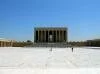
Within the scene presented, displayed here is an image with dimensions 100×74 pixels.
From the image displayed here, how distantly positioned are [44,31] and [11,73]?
76884 mm

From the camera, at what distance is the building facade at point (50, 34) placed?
85125 millimetres

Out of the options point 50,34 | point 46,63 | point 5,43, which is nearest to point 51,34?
point 50,34

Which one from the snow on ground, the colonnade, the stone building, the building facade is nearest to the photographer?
the snow on ground

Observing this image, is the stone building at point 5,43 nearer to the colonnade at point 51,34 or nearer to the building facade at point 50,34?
the building facade at point 50,34

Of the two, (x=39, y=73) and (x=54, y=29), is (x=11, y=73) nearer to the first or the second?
(x=39, y=73)

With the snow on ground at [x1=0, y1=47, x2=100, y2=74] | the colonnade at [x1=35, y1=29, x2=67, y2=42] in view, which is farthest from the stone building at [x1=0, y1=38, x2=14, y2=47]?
the snow on ground at [x1=0, y1=47, x2=100, y2=74]

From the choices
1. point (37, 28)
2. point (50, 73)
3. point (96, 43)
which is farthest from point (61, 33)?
point (50, 73)

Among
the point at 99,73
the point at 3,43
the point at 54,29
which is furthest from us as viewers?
the point at 54,29

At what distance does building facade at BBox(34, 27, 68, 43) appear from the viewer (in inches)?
3351

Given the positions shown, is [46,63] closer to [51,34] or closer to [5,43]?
[5,43]

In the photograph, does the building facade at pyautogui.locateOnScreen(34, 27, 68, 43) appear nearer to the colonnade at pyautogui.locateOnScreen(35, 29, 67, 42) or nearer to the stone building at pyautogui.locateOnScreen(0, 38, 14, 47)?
the colonnade at pyautogui.locateOnScreen(35, 29, 67, 42)

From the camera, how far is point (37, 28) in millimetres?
85062

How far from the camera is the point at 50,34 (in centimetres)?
8694

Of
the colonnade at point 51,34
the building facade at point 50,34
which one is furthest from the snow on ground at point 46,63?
the colonnade at point 51,34
